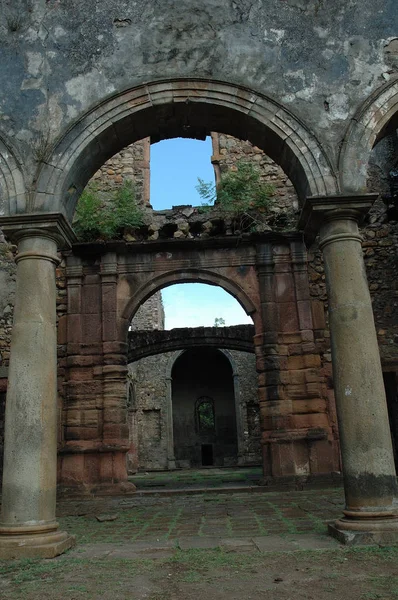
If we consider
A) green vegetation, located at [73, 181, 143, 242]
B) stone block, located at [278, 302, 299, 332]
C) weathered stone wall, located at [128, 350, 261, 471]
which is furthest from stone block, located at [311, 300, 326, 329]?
weathered stone wall, located at [128, 350, 261, 471]

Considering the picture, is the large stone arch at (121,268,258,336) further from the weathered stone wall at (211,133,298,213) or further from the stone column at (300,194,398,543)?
the stone column at (300,194,398,543)

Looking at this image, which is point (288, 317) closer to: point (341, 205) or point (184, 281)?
point (184, 281)

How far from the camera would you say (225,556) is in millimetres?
4199

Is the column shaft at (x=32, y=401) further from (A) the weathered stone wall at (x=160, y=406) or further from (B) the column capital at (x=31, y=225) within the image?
(A) the weathered stone wall at (x=160, y=406)

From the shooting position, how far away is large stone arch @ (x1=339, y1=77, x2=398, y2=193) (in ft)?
18.4

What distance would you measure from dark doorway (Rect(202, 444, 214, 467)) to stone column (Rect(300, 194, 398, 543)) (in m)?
20.9

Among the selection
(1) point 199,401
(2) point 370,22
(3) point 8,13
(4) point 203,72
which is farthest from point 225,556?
(1) point 199,401

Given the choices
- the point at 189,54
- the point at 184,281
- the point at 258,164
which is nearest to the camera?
the point at 189,54

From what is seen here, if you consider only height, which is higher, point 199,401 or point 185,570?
point 199,401

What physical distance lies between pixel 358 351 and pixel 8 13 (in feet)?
17.9

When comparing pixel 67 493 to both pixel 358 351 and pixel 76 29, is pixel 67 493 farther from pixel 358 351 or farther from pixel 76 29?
pixel 76 29

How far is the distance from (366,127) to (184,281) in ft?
20.6

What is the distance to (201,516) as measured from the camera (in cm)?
678

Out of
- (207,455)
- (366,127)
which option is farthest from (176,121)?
(207,455)
